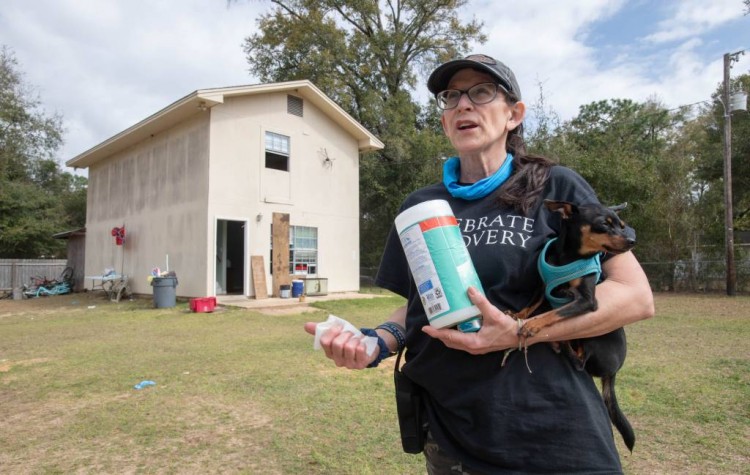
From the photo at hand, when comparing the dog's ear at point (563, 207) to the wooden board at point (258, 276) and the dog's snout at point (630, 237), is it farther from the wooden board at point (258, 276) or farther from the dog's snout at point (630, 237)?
the wooden board at point (258, 276)

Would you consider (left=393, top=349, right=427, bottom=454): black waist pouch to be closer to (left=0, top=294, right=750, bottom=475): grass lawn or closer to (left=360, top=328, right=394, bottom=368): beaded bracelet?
(left=360, top=328, right=394, bottom=368): beaded bracelet

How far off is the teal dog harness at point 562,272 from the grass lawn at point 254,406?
2.40m

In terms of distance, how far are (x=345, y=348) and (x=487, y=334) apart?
51cm

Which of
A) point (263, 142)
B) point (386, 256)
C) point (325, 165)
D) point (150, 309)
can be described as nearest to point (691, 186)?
point (325, 165)

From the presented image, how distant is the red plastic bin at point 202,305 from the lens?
11227mm

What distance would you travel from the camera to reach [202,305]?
11.3 m

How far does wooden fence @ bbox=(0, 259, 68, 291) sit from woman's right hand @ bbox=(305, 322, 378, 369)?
23.9m

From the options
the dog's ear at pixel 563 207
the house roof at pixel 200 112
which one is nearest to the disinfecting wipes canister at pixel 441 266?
the dog's ear at pixel 563 207

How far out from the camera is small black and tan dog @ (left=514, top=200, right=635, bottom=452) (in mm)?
1118

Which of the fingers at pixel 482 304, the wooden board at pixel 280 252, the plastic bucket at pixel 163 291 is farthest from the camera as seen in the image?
the wooden board at pixel 280 252

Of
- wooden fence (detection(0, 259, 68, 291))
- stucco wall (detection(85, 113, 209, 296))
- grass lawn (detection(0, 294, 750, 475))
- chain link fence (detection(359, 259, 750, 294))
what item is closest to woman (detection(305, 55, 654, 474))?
grass lawn (detection(0, 294, 750, 475))

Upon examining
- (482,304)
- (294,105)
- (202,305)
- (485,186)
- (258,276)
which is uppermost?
(294,105)

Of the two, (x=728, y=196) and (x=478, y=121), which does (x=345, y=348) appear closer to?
(x=478, y=121)

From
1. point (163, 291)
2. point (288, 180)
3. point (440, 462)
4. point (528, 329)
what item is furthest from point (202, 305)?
point (528, 329)
